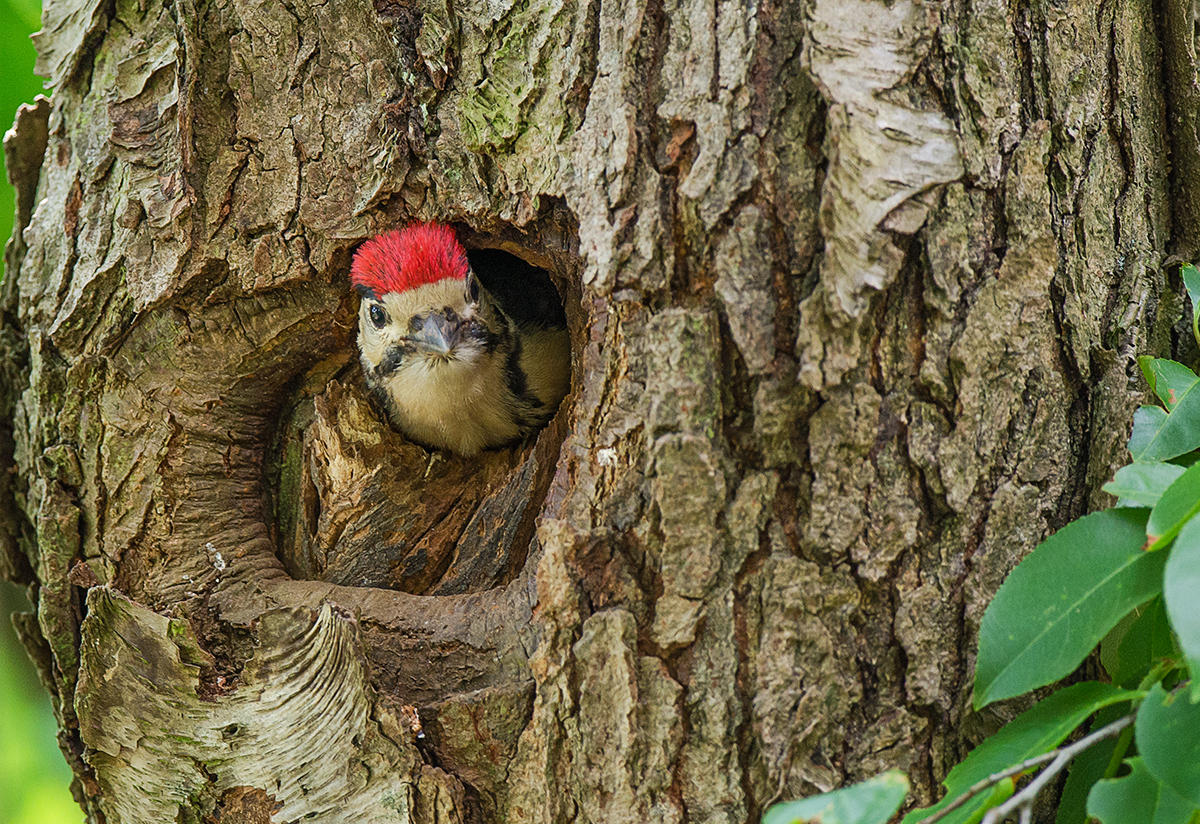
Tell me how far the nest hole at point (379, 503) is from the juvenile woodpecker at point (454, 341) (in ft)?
0.32

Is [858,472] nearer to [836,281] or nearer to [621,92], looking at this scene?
[836,281]

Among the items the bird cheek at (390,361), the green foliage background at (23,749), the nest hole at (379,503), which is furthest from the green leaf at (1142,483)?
the green foliage background at (23,749)

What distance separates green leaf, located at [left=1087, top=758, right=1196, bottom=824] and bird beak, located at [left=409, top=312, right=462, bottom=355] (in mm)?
1869

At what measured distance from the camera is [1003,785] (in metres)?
1.07

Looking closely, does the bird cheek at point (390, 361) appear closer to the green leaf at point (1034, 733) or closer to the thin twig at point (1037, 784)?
the green leaf at point (1034, 733)

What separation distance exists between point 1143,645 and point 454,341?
5.93 feet

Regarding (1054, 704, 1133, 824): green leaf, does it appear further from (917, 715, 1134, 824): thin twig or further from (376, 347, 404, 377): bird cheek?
(376, 347, 404, 377): bird cheek

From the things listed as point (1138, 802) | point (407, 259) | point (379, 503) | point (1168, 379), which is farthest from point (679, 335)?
point (379, 503)

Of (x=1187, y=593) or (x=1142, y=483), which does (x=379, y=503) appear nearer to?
(x=1142, y=483)

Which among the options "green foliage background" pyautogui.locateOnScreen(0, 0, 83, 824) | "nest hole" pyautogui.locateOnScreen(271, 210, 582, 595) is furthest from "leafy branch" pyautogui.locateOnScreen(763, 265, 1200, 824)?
"green foliage background" pyautogui.locateOnScreen(0, 0, 83, 824)

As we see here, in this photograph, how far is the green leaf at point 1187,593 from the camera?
0.90 meters

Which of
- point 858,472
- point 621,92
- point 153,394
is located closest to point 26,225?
point 153,394

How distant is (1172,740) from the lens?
41.0 inches

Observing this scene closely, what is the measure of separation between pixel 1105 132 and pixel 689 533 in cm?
102
